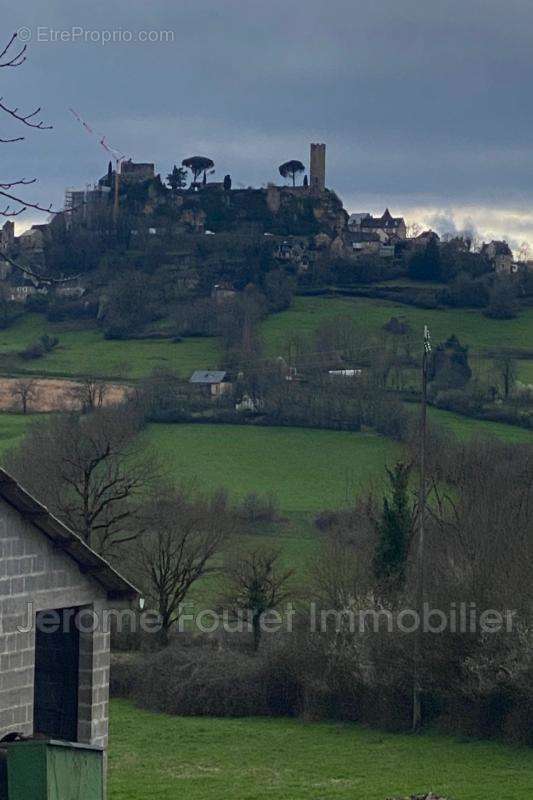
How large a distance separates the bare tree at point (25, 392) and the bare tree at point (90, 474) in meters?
Answer: 19.8

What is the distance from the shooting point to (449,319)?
11512 centimetres

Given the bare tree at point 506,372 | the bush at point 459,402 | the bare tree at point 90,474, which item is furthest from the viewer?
the bare tree at point 506,372

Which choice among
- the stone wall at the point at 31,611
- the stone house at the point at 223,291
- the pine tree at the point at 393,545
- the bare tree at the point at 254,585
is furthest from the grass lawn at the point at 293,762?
the stone house at the point at 223,291

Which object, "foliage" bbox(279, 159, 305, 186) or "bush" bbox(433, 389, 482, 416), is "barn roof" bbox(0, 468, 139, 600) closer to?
"bush" bbox(433, 389, 482, 416)

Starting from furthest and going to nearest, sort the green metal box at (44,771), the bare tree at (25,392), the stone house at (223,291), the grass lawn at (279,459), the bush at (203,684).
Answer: the stone house at (223,291), the bare tree at (25,392), the grass lawn at (279,459), the bush at (203,684), the green metal box at (44,771)

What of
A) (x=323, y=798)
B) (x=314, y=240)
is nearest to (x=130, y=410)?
(x=323, y=798)

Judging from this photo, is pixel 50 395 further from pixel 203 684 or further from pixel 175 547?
pixel 203 684

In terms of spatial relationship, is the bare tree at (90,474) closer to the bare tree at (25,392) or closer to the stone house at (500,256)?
the bare tree at (25,392)

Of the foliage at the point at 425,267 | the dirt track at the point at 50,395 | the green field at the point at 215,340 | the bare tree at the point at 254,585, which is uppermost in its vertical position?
the foliage at the point at 425,267

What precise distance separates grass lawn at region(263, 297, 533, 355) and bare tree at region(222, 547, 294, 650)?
58846 mm

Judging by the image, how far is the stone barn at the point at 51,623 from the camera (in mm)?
10359

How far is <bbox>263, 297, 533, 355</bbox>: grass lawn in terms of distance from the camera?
105 m

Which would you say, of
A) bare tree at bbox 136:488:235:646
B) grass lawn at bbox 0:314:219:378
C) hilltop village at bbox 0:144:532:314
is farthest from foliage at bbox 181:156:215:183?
bare tree at bbox 136:488:235:646

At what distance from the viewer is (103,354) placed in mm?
101062
